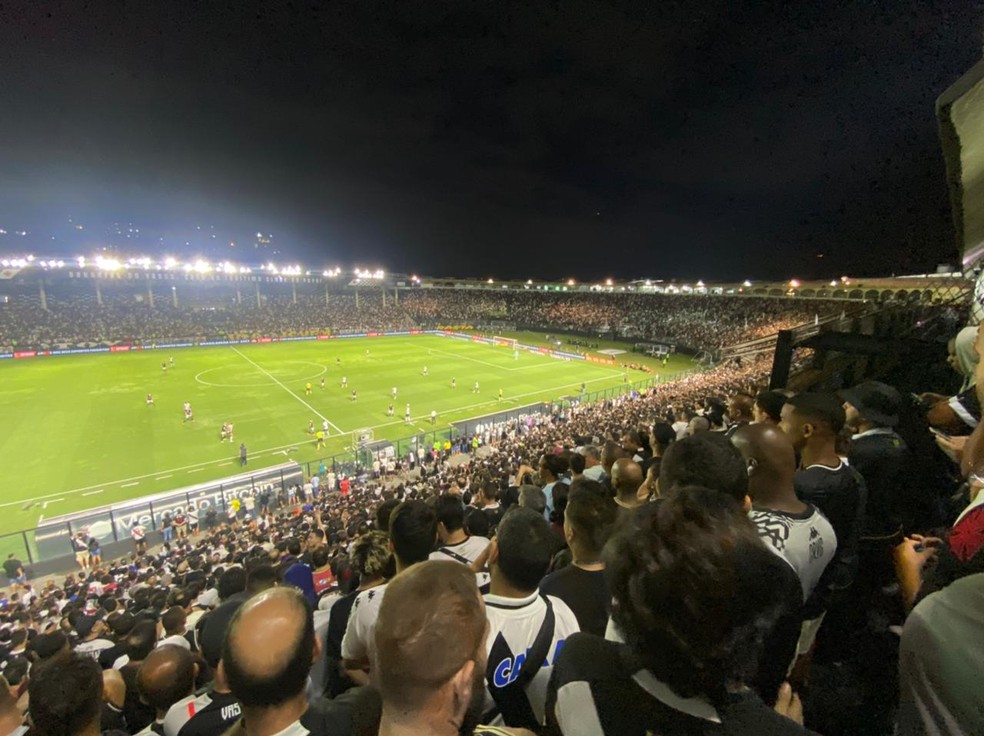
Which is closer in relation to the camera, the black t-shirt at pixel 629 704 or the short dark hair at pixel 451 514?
the black t-shirt at pixel 629 704

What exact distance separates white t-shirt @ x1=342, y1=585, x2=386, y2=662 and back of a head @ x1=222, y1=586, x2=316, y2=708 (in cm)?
107

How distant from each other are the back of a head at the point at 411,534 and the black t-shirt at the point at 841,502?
3136mm

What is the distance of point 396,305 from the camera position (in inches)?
4254

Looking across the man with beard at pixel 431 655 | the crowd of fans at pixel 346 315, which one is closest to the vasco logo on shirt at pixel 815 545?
the man with beard at pixel 431 655

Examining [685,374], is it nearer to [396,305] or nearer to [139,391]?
[139,391]

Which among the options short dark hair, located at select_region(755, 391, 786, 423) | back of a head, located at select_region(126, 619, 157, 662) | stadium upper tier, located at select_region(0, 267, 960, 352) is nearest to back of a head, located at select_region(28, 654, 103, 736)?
back of a head, located at select_region(126, 619, 157, 662)

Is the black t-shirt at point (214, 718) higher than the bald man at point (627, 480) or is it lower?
lower

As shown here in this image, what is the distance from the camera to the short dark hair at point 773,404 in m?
6.23

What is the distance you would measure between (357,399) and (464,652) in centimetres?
3559

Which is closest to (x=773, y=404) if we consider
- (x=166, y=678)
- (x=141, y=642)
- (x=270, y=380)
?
(x=166, y=678)

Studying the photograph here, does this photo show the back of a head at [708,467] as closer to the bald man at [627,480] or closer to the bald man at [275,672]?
the bald man at [627,480]

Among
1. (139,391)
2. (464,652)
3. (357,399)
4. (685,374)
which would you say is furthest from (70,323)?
(464,652)

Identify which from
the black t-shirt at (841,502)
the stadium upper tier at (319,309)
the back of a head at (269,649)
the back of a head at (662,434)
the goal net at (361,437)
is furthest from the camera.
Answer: the stadium upper tier at (319,309)

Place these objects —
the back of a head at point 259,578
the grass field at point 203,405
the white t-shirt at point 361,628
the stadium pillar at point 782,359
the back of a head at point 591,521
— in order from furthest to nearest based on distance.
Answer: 1. the grass field at point 203,405
2. the stadium pillar at point 782,359
3. the back of a head at point 259,578
4. the white t-shirt at point 361,628
5. the back of a head at point 591,521
